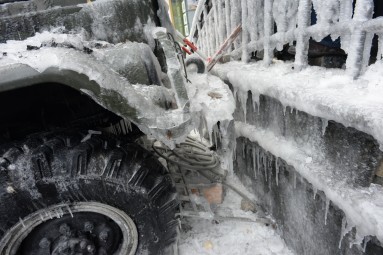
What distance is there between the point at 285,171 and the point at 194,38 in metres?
4.44

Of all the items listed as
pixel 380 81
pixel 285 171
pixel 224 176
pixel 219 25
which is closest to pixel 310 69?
pixel 380 81

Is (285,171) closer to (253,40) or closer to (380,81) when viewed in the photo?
(380,81)

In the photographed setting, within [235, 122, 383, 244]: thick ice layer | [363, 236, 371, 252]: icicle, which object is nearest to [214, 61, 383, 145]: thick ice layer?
[235, 122, 383, 244]: thick ice layer

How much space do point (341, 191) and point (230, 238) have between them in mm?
1310

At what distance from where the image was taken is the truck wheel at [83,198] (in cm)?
167

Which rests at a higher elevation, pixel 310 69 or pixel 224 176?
pixel 310 69

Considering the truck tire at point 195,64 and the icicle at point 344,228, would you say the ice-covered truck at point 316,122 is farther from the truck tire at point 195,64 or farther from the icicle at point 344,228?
the truck tire at point 195,64

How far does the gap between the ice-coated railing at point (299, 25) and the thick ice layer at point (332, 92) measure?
0.29 ft

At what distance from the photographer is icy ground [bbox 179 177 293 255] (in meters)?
2.38

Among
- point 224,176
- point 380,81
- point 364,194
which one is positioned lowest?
point 224,176

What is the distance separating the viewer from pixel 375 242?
4.39 ft

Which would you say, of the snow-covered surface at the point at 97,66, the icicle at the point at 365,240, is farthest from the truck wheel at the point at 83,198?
the icicle at the point at 365,240

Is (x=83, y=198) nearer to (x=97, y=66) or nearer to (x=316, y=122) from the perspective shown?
(x=97, y=66)

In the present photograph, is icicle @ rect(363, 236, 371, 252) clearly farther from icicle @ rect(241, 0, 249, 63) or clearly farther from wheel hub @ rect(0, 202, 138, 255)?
icicle @ rect(241, 0, 249, 63)
